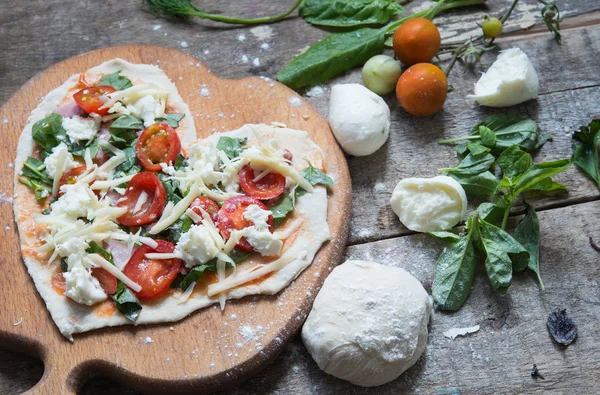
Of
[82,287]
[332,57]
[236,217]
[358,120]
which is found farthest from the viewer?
[332,57]

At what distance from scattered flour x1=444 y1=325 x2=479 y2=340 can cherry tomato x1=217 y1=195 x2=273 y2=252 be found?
90 cm

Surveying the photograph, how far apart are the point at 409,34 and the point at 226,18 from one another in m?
1.03

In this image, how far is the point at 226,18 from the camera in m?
3.60

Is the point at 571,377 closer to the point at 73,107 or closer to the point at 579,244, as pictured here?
the point at 579,244

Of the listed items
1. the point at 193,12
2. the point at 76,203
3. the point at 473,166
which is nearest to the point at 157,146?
the point at 76,203

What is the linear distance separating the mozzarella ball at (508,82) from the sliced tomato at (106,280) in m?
1.99

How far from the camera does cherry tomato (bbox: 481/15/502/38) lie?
3424 millimetres

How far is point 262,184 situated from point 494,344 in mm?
1238

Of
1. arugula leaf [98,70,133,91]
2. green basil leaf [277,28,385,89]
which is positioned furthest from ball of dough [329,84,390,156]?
arugula leaf [98,70,133,91]

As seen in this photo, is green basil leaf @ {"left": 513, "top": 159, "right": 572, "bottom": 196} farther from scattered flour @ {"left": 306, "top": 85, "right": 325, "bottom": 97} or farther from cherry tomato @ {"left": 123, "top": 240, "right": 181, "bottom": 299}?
cherry tomato @ {"left": 123, "top": 240, "right": 181, "bottom": 299}

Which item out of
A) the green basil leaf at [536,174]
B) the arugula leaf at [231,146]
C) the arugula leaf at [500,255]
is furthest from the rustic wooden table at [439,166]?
the arugula leaf at [231,146]

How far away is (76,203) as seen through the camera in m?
2.76

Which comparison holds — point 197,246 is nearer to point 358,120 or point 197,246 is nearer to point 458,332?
point 358,120

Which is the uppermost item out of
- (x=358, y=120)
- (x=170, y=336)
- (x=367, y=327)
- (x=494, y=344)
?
(x=358, y=120)
